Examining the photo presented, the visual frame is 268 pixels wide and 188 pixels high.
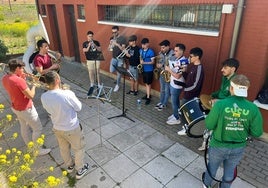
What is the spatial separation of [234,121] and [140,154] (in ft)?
7.42

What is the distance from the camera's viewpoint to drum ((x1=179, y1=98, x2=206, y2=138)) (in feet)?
12.6

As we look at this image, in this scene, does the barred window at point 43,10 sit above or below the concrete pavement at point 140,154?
above

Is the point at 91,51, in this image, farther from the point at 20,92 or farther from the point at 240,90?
the point at 240,90

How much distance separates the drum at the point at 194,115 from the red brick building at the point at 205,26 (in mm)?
1428

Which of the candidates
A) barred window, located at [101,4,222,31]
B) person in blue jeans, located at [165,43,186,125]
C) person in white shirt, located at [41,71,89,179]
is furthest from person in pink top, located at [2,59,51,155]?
barred window, located at [101,4,222,31]

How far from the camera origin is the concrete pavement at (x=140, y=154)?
371 centimetres

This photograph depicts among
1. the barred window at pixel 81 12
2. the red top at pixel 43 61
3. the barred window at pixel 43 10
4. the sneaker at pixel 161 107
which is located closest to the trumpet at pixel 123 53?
the sneaker at pixel 161 107

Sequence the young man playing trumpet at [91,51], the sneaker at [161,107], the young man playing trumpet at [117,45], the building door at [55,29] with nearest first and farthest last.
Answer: the young man playing trumpet at [91,51] < the sneaker at [161,107] < the young man playing trumpet at [117,45] < the building door at [55,29]

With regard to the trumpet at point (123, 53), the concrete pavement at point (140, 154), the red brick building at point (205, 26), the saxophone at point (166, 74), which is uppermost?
the red brick building at point (205, 26)

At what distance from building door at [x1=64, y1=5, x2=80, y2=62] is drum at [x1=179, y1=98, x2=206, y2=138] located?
816cm

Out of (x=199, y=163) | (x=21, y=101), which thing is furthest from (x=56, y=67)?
(x=199, y=163)

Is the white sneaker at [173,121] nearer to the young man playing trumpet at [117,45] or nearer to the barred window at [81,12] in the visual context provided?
the young man playing trumpet at [117,45]

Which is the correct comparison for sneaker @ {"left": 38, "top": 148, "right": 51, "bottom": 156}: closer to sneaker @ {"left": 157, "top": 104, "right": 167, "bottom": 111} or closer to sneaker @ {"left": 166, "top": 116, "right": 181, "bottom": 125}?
sneaker @ {"left": 166, "top": 116, "right": 181, "bottom": 125}

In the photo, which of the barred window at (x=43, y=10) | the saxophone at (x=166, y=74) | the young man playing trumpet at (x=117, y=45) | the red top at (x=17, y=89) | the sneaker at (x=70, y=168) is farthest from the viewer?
the barred window at (x=43, y=10)
